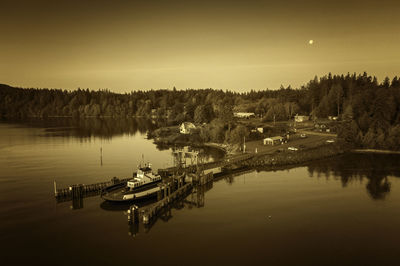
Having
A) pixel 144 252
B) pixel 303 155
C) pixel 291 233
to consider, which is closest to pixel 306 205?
pixel 291 233

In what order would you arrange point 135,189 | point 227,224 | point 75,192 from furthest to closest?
point 75,192, point 135,189, point 227,224

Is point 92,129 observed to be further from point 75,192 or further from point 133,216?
point 133,216

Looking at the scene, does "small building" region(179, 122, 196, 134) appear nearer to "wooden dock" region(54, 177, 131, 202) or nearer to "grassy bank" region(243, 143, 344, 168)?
"grassy bank" region(243, 143, 344, 168)

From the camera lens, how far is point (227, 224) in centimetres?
3484

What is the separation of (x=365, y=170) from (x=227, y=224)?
40.4 m

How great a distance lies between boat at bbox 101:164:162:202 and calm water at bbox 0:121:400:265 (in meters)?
1.61

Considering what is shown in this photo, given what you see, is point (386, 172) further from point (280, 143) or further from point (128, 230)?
point (128, 230)

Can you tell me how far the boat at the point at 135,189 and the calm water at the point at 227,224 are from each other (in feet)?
5.29

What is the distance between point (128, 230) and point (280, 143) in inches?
2131

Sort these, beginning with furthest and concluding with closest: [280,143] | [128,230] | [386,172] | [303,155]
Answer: [280,143] → [303,155] → [386,172] → [128,230]

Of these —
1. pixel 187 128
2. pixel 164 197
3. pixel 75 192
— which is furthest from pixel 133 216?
pixel 187 128

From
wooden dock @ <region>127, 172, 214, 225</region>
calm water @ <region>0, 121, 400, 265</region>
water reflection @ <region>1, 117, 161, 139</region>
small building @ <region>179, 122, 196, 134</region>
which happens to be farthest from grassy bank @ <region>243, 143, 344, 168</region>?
water reflection @ <region>1, 117, 161, 139</region>

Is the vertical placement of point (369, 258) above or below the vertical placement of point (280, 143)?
below

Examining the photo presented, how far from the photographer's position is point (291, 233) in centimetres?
3288
